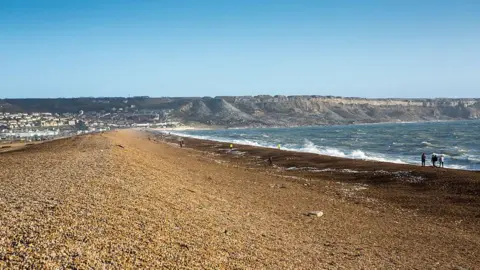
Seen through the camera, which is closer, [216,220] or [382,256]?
[382,256]

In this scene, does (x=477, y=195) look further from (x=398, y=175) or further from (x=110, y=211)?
(x=110, y=211)

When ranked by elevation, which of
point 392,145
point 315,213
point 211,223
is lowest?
point 392,145

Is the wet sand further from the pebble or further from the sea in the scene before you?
the sea

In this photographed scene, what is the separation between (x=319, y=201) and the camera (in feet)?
58.2

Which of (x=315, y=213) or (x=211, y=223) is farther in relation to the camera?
(x=315, y=213)

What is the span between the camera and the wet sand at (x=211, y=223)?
7.70 metres

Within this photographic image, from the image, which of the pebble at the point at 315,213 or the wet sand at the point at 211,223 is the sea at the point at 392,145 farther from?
the pebble at the point at 315,213

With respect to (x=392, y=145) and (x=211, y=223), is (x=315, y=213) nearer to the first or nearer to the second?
(x=211, y=223)

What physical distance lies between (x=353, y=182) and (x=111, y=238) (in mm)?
19345

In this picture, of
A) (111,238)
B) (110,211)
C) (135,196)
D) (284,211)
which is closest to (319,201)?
(284,211)

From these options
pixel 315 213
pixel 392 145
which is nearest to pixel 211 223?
pixel 315 213

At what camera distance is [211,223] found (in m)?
10.9

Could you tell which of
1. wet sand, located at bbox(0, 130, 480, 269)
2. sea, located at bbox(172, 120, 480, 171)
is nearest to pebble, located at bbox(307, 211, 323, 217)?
wet sand, located at bbox(0, 130, 480, 269)

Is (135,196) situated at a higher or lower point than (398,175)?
higher
